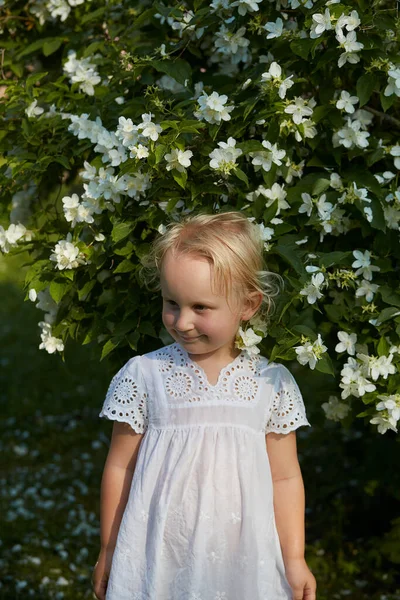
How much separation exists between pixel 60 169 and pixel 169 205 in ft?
2.09

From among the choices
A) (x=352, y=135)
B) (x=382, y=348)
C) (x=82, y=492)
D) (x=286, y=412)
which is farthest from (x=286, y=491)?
(x=82, y=492)

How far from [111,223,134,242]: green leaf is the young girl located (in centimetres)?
14

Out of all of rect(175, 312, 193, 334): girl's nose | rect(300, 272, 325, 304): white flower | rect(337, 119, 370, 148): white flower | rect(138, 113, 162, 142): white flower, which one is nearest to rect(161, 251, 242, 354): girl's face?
rect(175, 312, 193, 334): girl's nose

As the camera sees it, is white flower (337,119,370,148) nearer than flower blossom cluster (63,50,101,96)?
Yes

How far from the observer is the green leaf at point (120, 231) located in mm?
2416

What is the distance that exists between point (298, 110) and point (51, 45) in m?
1.19

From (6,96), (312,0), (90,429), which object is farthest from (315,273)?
(90,429)

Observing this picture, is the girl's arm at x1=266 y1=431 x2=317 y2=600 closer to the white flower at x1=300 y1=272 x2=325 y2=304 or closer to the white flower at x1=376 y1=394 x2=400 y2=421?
the white flower at x1=376 y1=394 x2=400 y2=421

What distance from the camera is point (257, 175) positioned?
2578 millimetres

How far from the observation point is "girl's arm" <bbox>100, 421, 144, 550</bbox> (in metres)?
2.33

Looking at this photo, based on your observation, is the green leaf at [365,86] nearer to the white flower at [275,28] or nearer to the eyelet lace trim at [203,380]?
the white flower at [275,28]

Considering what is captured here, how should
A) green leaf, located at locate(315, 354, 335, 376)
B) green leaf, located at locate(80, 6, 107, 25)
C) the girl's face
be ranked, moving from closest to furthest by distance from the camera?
the girl's face → green leaf, located at locate(315, 354, 335, 376) → green leaf, located at locate(80, 6, 107, 25)

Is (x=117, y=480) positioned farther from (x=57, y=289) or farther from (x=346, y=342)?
(x=346, y=342)

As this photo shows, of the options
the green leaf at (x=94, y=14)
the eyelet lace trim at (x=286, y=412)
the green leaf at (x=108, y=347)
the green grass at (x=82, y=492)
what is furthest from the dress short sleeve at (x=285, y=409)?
the green leaf at (x=94, y=14)
